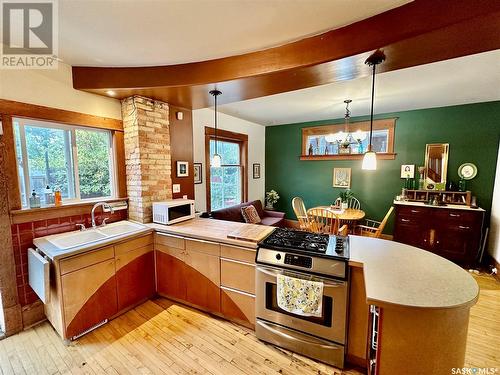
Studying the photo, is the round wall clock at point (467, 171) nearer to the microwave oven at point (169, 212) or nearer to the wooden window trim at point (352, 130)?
the wooden window trim at point (352, 130)

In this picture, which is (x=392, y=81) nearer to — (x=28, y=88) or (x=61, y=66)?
(x=61, y=66)

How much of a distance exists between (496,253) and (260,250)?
12.5 feet

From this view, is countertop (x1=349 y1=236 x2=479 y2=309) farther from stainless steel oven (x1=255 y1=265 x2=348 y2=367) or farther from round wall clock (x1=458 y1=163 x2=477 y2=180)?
round wall clock (x1=458 y1=163 x2=477 y2=180)

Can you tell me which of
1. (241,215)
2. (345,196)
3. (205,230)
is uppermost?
(345,196)

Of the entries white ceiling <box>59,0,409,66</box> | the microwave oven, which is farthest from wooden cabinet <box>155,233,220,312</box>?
white ceiling <box>59,0,409,66</box>

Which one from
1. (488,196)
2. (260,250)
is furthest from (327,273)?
(488,196)

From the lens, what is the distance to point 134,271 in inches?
95.0

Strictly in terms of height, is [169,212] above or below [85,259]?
above

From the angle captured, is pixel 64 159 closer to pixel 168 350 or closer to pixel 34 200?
pixel 34 200

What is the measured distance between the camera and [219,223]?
276 cm

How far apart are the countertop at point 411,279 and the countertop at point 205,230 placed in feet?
3.16

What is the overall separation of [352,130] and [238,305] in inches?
166

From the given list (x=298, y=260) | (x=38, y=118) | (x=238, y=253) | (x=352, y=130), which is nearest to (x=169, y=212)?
(x=238, y=253)

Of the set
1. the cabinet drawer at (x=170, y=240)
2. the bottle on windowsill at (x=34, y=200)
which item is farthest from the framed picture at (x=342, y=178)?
the bottle on windowsill at (x=34, y=200)
